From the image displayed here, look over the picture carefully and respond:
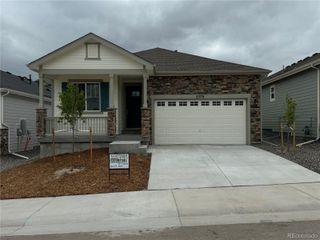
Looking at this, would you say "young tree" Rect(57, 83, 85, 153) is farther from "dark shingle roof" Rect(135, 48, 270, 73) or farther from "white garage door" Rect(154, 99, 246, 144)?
"white garage door" Rect(154, 99, 246, 144)

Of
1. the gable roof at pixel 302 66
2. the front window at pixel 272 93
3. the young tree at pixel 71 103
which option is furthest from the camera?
the front window at pixel 272 93

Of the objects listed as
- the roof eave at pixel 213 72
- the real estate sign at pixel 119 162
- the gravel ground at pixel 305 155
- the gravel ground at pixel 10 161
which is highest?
the roof eave at pixel 213 72

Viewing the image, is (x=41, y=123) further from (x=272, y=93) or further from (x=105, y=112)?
(x=272, y=93)

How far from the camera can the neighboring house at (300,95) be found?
2088cm

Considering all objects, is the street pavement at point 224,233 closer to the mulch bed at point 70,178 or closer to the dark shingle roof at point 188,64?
the mulch bed at point 70,178

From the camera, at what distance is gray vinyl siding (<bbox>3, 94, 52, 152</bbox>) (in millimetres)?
21703

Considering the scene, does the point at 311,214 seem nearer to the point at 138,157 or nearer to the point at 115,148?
the point at 138,157

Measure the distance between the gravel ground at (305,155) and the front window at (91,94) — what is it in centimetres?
799

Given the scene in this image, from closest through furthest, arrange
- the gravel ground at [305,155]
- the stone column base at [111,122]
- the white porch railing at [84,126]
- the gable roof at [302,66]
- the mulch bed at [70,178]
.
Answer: the mulch bed at [70,178] < the gravel ground at [305,155] < the stone column base at [111,122] < the white porch railing at [84,126] < the gable roof at [302,66]

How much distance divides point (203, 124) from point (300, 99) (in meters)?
6.85

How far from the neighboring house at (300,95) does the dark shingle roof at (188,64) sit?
323cm

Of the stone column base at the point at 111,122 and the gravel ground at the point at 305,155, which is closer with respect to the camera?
the gravel ground at the point at 305,155

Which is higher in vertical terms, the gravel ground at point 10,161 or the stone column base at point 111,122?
the stone column base at point 111,122

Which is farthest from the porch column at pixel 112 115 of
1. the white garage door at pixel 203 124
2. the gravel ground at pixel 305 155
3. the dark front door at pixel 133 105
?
the gravel ground at pixel 305 155
